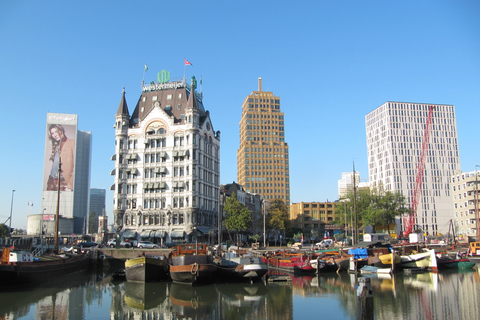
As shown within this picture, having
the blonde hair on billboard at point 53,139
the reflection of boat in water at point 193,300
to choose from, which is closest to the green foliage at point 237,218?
the reflection of boat in water at point 193,300

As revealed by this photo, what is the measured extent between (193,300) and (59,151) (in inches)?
6925

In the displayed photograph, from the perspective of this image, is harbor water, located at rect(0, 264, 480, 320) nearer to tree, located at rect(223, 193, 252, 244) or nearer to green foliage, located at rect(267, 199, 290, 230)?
tree, located at rect(223, 193, 252, 244)

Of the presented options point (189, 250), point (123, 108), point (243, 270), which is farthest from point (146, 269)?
point (123, 108)

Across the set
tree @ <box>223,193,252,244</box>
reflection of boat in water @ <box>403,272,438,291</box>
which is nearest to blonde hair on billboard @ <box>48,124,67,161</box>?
tree @ <box>223,193,252,244</box>

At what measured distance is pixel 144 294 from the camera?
1700 inches

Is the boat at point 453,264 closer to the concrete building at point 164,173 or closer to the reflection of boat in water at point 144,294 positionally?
the reflection of boat in water at point 144,294

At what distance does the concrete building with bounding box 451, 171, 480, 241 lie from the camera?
129250 millimetres

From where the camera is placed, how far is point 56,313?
34.0 meters

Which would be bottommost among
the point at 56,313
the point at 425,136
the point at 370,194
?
the point at 56,313

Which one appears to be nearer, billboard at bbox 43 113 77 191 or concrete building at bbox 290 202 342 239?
billboard at bbox 43 113 77 191

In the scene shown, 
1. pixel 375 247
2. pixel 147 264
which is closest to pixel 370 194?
pixel 375 247

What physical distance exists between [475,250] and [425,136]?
13183 cm

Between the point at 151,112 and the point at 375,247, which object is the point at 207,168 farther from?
the point at 375,247

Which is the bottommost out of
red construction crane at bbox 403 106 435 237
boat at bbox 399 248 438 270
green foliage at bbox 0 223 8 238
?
boat at bbox 399 248 438 270
